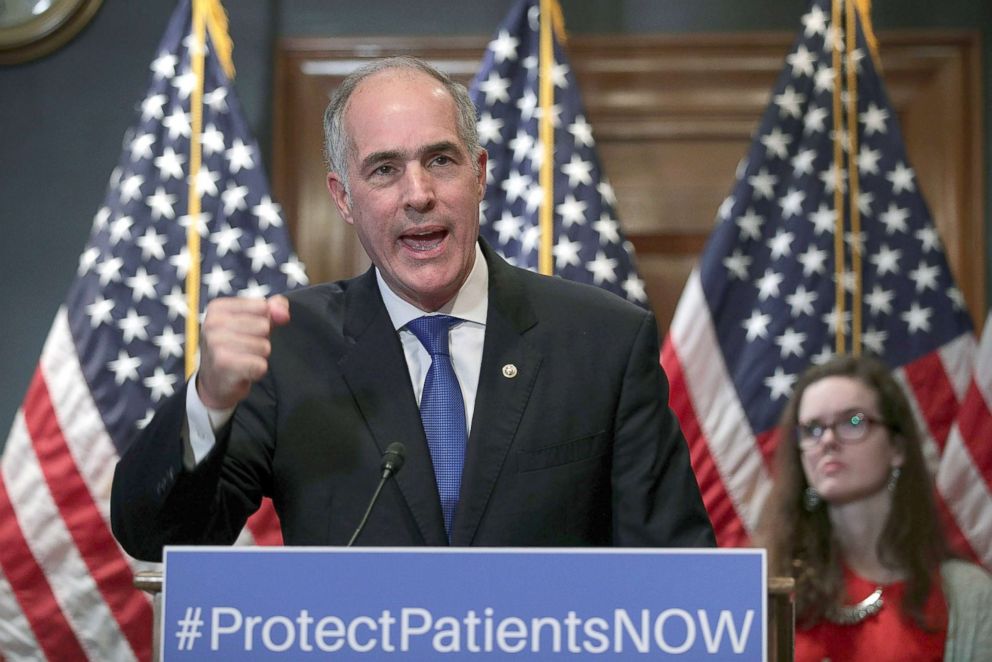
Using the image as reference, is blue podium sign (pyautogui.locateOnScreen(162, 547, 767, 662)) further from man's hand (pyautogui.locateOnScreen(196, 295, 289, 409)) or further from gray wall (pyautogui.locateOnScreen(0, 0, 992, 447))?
gray wall (pyautogui.locateOnScreen(0, 0, 992, 447))

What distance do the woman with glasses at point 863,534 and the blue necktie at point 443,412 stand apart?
130cm

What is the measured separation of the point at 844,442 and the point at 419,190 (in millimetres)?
1562

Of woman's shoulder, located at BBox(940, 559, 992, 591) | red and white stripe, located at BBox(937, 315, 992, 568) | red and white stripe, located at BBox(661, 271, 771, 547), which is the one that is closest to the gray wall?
red and white stripe, located at BBox(661, 271, 771, 547)

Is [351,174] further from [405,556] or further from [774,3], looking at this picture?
[774,3]

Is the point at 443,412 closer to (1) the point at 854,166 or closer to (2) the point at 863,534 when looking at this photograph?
(2) the point at 863,534

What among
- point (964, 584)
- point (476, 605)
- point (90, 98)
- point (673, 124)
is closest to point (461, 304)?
point (476, 605)

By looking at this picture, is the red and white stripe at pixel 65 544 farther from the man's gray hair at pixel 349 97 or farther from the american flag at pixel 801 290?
the man's gray hair at pixel 349 97

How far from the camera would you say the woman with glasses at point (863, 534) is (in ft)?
8.82

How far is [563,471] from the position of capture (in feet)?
5.75

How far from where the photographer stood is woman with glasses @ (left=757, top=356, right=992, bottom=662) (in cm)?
269

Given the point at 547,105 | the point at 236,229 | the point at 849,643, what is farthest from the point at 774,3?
the point at 849,643

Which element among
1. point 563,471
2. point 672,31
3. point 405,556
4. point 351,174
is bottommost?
point 405,556

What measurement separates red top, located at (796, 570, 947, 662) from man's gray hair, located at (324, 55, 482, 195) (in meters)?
1.45

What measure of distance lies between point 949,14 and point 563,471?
2.72 metres
